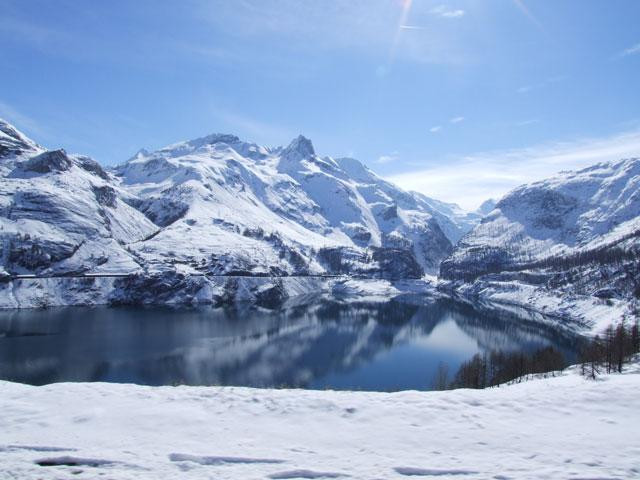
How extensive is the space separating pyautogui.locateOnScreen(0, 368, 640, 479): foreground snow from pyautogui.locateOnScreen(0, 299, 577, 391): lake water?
58278 mm

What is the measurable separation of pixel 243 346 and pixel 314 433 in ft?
345

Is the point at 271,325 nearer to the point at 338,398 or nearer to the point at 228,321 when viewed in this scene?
the point at 228,321

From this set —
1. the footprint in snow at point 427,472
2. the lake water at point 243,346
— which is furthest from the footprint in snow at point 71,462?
the lake water at point 243,346

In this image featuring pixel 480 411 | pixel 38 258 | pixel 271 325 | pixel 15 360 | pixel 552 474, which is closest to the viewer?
pixel 552 474

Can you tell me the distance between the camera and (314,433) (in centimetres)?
2561

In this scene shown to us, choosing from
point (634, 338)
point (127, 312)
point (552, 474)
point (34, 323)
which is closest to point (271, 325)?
point (127, 312)

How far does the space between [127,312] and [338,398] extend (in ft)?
553

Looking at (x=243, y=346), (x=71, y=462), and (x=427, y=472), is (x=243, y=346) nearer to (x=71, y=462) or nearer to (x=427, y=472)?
(x=71, y=462)

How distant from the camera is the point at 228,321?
170750 mm

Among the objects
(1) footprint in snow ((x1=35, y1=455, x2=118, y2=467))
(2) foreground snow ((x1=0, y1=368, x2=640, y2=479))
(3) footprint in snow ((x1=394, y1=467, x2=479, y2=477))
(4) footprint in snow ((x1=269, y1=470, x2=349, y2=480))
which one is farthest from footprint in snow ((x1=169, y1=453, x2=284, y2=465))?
(3) footprint in snow ((x1=394, y1=467, x2=479, y2=477))

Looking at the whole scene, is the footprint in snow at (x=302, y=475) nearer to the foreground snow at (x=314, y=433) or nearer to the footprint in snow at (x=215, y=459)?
the foreground snow at (x=314, y=433)

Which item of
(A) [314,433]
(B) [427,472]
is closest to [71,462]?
(A) [314,433]

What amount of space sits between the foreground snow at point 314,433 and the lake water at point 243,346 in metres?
58.3

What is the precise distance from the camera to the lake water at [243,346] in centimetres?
9225
